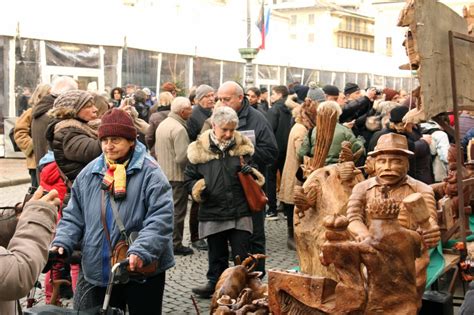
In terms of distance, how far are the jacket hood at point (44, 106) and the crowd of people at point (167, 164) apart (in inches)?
0.5

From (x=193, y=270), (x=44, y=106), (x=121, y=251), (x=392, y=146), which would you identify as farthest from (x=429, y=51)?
(x=193, y=270)

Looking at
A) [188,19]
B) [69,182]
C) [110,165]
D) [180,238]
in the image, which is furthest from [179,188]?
[188,19]

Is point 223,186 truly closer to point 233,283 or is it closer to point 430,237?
point 233,283

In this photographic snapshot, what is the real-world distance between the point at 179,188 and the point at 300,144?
1.44 meters

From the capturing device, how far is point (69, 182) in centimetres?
576

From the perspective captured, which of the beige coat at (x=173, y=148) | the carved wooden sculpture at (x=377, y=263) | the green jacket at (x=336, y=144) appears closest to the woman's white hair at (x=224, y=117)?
the green jacket at (x=336, y=144)

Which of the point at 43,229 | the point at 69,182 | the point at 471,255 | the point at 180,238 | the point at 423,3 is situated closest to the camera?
the point at 43,229

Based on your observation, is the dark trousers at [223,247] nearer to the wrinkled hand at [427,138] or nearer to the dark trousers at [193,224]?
the dark trousers at [193,224]

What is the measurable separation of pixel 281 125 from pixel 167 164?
8.11 ft

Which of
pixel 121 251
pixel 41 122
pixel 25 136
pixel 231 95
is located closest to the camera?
pixel 121 251

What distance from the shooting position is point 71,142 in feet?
18.4

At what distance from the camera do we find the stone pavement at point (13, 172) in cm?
1423

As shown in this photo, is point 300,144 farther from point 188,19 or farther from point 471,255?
point 188,19

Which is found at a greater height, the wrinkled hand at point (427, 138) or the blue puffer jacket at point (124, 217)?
the wrinkled hand at point (427, 138)
